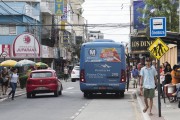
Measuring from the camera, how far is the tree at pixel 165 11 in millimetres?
36781

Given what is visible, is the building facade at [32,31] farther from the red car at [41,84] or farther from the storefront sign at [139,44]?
the red car at [41,84]

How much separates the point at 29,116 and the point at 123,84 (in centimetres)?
1031

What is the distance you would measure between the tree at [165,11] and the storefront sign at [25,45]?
11595 millimetres

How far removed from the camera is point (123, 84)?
28.4 m

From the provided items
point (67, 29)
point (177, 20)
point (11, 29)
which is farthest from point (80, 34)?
point (177, 20)

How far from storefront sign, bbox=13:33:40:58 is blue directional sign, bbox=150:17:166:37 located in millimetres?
27639

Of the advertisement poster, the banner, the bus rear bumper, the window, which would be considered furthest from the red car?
the banner

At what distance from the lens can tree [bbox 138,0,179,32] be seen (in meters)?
36.8

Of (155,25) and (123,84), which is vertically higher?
(155,25)

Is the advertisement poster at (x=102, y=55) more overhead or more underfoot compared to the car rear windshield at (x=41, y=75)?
more overhead

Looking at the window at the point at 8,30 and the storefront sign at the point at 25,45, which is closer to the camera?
the storefront sign at the point at 25,45

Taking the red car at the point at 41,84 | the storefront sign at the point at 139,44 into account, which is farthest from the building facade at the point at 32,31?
the red car at the point at 41,84

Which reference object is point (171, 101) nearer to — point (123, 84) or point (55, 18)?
point (123, 84)

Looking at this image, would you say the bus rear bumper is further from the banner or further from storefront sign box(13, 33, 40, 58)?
the banner
